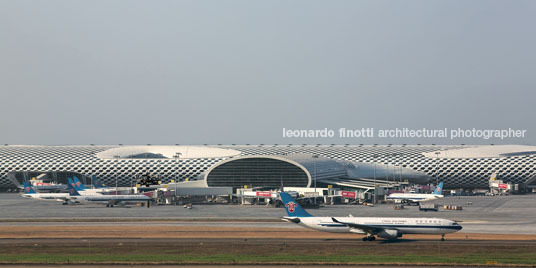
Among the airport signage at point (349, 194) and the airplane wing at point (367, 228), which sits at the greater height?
the airport signage at point (349, 194)

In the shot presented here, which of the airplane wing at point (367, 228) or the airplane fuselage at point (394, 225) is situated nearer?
the airplane wing at point (367, 228)

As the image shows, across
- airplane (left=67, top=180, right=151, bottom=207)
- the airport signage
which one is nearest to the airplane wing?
the airport signage

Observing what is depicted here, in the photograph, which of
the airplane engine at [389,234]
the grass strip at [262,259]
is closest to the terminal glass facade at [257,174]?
the airplane engine at [389,234]

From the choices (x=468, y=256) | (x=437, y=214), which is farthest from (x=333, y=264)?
(x=437, y=214)

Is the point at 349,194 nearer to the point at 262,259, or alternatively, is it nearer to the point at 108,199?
the point at 108,199

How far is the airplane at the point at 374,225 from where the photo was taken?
260 feet

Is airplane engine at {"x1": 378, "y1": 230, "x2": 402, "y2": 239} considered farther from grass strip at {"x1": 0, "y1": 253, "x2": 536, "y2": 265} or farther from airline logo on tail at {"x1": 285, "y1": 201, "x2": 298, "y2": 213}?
grass strip at {"x1": 0, "y1": 253, "x2": 536, "y2": 265}

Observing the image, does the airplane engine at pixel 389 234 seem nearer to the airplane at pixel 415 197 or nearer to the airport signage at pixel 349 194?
the airplane at pixel 415 197

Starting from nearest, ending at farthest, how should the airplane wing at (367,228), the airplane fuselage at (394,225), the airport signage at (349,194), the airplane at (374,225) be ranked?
the airplane wing at (367,228) → the airplane at (374,225) → the airplane fuselage at (394,225) → the airport signage at (349,194)

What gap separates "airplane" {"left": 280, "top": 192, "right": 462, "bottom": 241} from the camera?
260 ft

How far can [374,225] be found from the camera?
261 ft

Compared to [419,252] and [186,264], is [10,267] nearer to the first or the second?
[186,264]

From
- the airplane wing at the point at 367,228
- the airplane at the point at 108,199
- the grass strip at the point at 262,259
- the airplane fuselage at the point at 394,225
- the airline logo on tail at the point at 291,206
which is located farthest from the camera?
the airplane at the point at 108,199

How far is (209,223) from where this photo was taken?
105000mm
